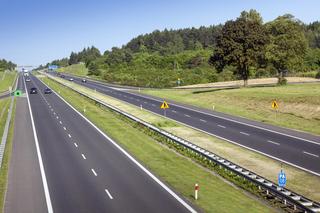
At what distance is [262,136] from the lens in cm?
3947

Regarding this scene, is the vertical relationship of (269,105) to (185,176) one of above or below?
below

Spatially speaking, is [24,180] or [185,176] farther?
[185,176]

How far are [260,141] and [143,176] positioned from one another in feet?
47.9

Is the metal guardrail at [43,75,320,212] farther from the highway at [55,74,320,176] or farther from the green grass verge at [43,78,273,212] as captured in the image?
the highway at [55,74,320,176]

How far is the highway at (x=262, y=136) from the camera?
30.2m

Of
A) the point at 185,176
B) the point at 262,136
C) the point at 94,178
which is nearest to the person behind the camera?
the point at 94,178

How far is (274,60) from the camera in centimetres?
7894

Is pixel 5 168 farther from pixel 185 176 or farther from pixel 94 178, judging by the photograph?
pixel 185 176

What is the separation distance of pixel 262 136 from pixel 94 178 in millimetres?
19007

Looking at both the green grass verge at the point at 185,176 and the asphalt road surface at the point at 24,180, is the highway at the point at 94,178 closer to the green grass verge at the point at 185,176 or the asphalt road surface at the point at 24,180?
the asphalt road surface at the point at 24,180

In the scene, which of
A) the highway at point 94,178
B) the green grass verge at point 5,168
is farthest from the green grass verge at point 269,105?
the green grass verge at point 5,168

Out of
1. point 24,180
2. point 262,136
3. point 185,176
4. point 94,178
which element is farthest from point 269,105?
point 24,180

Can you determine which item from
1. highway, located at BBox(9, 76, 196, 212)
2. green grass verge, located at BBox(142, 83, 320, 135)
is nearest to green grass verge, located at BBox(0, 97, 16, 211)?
highway, located at BBox(9, 76, 196, 212)

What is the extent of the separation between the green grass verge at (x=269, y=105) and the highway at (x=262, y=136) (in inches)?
94.5
